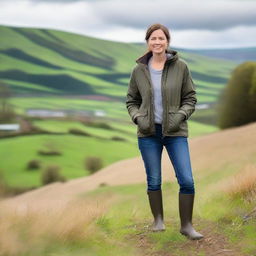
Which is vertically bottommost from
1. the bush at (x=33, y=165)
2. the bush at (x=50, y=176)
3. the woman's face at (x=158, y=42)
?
the bush at (x=33, y=165)

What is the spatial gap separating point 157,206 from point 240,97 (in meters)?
29.7

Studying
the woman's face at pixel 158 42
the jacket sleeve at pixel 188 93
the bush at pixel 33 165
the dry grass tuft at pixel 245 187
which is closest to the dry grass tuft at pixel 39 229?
the jacket sleeve at pixel 188 93

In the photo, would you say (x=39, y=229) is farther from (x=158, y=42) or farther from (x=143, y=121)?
(x=158, y=42)

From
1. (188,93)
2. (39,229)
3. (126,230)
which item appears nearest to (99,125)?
(126,230)

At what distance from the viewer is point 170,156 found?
267 inches

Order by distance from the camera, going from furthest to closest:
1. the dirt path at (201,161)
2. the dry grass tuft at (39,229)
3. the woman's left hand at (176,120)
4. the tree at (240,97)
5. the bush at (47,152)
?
1. the bush at (47,152)
2. the tree at (240,97)
3. the dirt path at (201,161)
4. the woman's left hand at (176,120)
5. the dry grass tuft at (39,229)

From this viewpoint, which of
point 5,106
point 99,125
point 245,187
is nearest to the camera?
point 245,187

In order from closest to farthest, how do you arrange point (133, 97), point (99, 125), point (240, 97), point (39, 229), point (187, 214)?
point (39, 229)
point (133, 97)
point (187, 214)
point (240, 97)
point (99, 125)

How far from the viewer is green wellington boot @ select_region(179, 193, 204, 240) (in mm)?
6891

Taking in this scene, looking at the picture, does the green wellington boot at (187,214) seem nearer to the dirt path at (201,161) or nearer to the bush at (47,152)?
the dirt path at (201,161)

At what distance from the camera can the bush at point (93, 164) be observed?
204ft

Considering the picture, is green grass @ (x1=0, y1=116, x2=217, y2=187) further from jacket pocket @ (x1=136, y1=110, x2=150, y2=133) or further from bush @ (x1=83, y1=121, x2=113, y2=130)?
jacket pocket @ (x1=136, y1=110, x2=150, y2=133)

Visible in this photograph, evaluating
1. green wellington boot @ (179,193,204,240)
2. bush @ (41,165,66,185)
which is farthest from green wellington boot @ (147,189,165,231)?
bush @ (41,165,66,185)

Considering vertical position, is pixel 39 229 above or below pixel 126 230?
above
